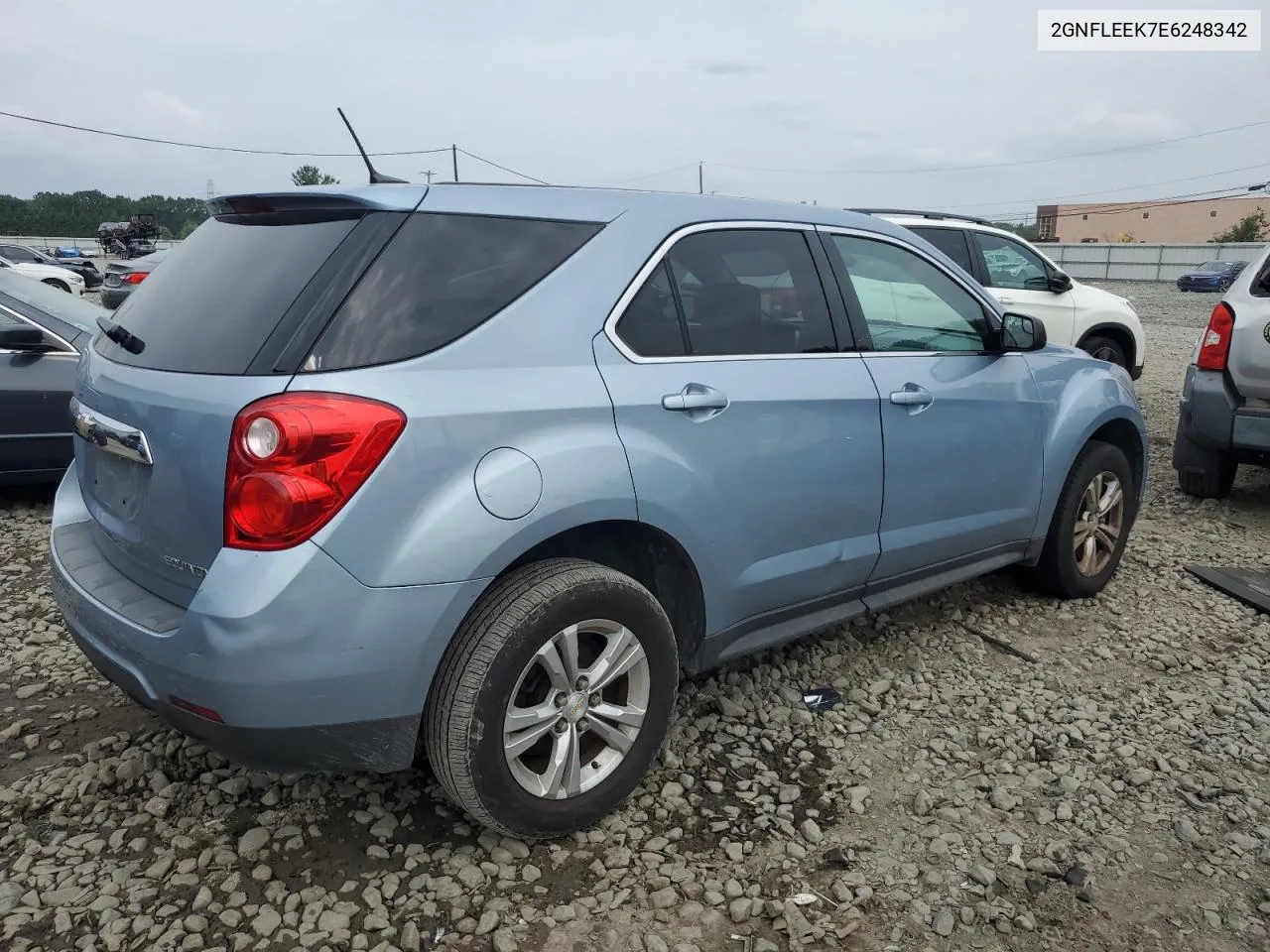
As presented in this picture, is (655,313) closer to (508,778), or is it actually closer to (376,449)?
(376,449)

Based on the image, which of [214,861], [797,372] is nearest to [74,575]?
[214,861]

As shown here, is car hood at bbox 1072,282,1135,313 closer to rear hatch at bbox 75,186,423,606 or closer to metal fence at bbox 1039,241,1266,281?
rear hatch at bbox 75,186,423,606

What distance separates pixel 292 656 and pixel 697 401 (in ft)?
4.20

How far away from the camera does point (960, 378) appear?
3689 mm

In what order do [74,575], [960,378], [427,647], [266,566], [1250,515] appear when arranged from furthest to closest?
[1250,515], [960,378], [74,575], [427,647], [266,566]

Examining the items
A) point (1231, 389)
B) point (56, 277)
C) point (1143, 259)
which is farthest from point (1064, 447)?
point (1143, 259)

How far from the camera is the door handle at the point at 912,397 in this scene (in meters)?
3.40

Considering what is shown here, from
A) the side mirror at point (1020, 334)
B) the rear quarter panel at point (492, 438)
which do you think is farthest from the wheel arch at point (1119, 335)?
the rear quarter panel at point (492, 438)

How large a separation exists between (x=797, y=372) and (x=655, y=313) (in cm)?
57

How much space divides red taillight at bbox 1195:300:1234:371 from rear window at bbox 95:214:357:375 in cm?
536

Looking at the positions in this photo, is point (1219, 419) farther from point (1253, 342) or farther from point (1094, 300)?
point (1094, 300)

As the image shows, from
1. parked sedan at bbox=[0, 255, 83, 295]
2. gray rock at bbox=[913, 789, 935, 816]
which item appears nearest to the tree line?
parked sedan at bbox=[0, 255, 83, 295]

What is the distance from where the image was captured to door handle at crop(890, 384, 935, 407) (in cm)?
340

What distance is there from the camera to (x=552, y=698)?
2.56 m
